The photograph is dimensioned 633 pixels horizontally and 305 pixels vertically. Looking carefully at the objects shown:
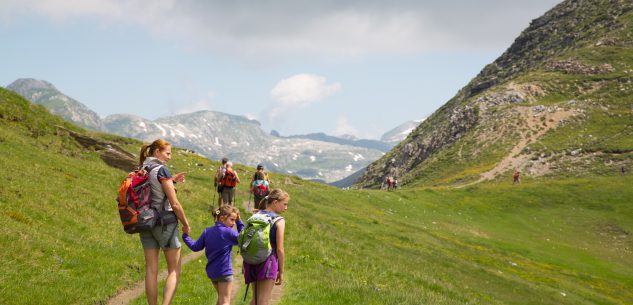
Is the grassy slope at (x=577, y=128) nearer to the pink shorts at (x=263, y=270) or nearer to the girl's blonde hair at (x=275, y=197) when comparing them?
the girl's blonde hair at (x=275, y=197)

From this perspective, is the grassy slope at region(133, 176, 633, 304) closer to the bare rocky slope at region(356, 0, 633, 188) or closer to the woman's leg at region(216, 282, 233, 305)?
the woman's leg at region(216, 282, 233, 305)

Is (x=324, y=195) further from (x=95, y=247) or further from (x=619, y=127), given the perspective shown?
(x=619, y=127)

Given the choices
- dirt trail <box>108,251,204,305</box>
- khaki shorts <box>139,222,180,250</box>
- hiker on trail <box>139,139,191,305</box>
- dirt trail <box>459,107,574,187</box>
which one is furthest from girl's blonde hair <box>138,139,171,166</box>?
dirt trail <box>459,107,574,187</box>

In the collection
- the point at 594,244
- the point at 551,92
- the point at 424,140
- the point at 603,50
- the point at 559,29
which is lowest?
the point at 594,244

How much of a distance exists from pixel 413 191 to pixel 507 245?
20306 millimetres

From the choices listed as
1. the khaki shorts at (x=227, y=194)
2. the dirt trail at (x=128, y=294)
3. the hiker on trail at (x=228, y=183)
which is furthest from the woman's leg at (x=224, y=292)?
the khaki shorts at (x=227, y=194)

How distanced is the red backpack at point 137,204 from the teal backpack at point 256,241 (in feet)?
6.56

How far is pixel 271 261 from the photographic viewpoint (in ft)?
34.1

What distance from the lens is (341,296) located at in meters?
14.9

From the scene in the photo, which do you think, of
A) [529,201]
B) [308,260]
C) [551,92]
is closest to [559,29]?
[551,92]

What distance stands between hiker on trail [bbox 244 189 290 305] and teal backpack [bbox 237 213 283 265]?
18cm

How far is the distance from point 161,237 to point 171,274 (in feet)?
3.15

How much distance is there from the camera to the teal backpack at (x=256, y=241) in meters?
10.1

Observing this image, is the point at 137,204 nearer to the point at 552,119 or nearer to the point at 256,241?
the point at 256,241
